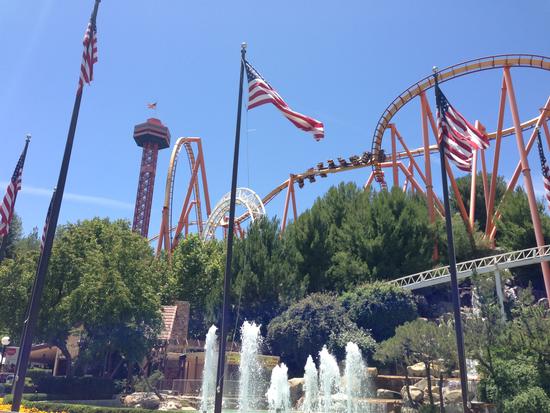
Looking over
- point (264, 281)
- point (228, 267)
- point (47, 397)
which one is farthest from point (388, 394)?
point (47, 397)

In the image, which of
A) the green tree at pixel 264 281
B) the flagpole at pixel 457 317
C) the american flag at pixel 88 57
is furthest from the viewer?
the green tree at pixel 264 281

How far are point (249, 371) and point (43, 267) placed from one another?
14.3 metres

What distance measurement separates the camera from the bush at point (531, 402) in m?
14.9

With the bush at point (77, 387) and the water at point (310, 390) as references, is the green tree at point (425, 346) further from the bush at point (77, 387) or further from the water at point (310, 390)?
the bush at point (77, 387)

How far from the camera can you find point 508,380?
16.4 metres

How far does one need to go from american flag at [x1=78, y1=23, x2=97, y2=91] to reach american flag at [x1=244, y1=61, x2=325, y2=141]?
4.15 meters

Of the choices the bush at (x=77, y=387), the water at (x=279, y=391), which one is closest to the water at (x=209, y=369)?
the water at (x=279, y=391)

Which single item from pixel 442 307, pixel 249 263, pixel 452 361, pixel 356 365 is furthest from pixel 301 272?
pixel 452 361

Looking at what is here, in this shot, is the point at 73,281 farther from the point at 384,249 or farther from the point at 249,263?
the point at 384,249

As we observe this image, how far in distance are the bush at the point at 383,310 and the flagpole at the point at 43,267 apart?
68.6 feet

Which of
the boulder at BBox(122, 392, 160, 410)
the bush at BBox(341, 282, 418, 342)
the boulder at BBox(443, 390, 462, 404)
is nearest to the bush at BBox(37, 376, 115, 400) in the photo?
the boulder at BBox(122, 392, 160, 410)

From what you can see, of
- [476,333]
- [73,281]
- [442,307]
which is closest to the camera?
[476,333]

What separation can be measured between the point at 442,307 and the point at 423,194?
37.6 ft

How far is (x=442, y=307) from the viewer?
3359cm
